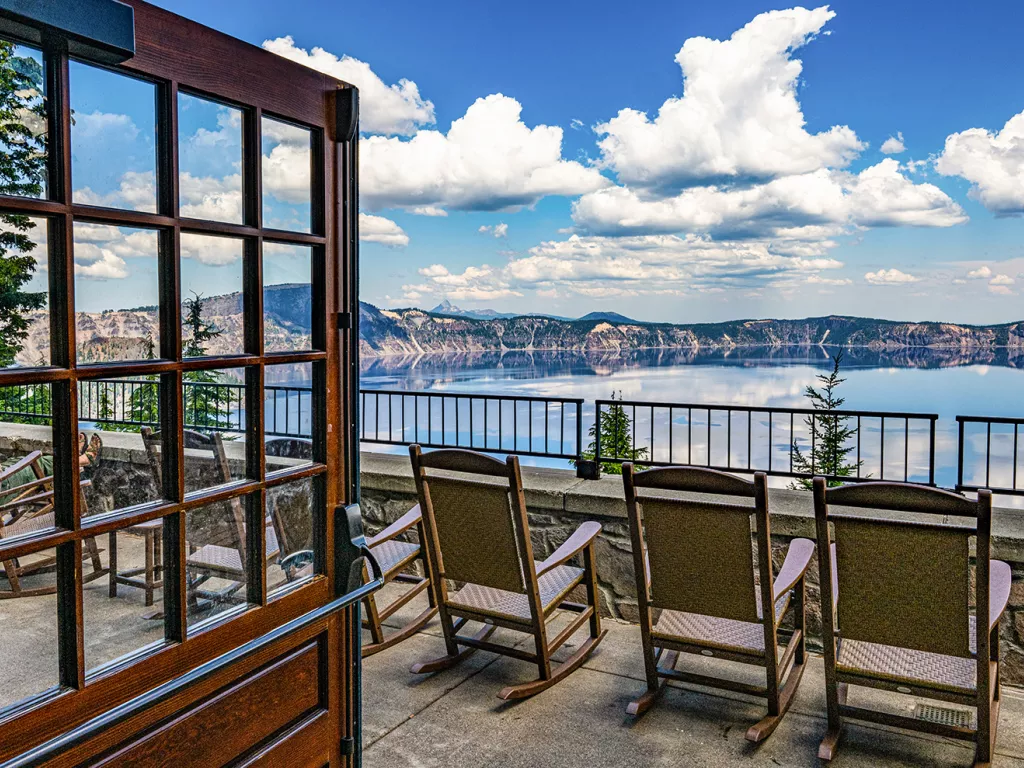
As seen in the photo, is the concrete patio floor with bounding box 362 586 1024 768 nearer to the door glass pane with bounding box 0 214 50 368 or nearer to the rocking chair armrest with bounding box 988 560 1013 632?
the rocking chair armrest with bounding box 988 560 1013 632

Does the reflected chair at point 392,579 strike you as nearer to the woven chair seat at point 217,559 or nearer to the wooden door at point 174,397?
the wooden door at point 174,397

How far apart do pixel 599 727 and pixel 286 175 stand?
7.30 ft

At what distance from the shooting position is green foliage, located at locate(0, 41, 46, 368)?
105 centimetres

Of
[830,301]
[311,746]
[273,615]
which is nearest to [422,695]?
[311,746]

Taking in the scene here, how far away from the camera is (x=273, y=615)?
1.57 m

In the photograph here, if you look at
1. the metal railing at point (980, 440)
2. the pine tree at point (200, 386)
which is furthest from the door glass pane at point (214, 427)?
the metal railing at point (980, 440)

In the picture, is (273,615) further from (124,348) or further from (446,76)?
(446,76)

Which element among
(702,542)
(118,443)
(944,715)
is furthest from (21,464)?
(944,715)

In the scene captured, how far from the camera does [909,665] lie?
2510 millimetres

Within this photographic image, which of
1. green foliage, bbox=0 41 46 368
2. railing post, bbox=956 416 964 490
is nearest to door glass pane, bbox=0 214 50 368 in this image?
green foliage, bbox=0 41 46 368

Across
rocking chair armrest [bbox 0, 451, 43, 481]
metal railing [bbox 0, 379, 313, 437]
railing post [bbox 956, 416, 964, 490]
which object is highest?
metal railing [bbox 0, 379, 313, 437]

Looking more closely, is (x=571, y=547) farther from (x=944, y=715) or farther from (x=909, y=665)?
(x=944, y=715)

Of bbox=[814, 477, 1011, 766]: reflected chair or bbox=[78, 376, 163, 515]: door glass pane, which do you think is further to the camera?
bbox=[814, 477, 1011, 766]: reflected chair

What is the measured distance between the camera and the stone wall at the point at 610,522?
3234 mm
